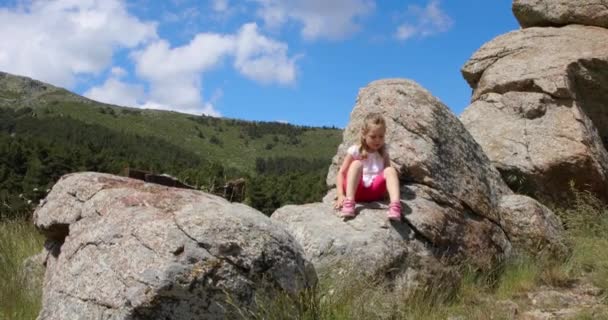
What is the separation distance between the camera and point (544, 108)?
37.3 feet

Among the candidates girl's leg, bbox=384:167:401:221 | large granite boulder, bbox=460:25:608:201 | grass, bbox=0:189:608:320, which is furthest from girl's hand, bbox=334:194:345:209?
large granite boulder, bbox=460:25:608:201

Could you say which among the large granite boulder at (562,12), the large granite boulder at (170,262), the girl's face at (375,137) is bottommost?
the large granite boulder at (170,262)

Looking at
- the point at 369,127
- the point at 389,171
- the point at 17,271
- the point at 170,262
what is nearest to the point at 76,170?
the point at 17,271

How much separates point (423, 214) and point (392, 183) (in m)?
0.52

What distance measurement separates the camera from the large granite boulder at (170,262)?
4.21 m

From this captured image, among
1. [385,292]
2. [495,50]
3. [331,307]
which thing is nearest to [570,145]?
[495,50]

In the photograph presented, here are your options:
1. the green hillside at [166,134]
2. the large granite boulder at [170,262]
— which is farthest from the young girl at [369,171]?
the green hillside at [166,134]

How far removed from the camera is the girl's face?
7305 millimetres

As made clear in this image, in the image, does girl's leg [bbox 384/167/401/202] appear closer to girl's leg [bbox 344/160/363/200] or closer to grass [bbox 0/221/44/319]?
girl's leg [bbox 344/160/363/200]

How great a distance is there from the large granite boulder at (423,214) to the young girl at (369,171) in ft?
0.73

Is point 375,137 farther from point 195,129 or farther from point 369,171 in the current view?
point 195,129

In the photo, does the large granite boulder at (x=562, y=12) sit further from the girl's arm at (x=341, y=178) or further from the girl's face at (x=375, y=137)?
the girl's arm at (x=341, y=178)

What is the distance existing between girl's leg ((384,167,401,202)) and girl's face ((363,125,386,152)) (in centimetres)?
36

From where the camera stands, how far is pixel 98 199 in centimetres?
515
